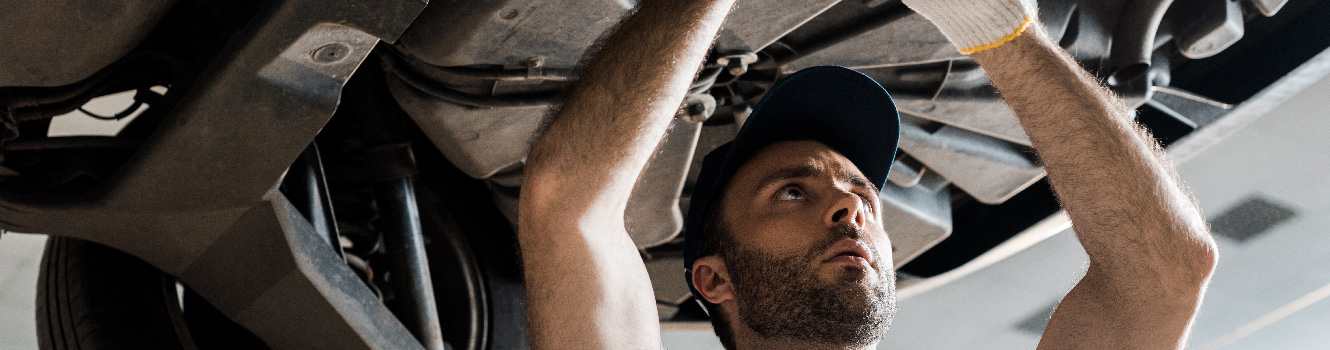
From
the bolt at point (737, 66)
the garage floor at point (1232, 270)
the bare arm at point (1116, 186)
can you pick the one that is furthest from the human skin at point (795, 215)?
the garage floor at point (1232, 270)

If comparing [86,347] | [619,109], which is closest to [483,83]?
[619,109]

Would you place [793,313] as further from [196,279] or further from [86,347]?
[86,347]

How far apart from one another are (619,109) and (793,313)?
0.36m

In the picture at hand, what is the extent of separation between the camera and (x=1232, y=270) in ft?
9.32

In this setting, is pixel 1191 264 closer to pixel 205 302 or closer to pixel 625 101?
pixel 625 101

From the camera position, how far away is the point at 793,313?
1192 mm

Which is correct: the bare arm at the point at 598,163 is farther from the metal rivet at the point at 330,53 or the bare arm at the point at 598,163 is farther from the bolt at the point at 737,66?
the bolt at the point at 737,66

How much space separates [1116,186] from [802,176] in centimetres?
38

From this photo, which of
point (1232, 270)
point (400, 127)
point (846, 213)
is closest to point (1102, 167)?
point (846, 213)

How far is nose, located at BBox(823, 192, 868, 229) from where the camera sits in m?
1.24

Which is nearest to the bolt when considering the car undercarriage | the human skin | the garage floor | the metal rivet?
the car undercarriage

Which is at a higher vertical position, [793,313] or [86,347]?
[793,313]

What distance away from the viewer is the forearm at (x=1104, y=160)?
1.15m

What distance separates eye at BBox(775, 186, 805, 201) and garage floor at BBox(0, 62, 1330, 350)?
34.8 inches
